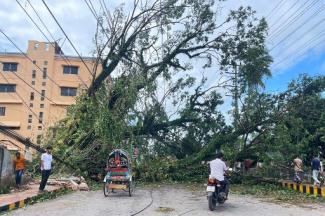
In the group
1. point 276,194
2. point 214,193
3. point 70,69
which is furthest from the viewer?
point 70,69

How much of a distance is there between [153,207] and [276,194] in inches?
256

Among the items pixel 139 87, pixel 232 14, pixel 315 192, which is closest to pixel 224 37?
pixel 232 14

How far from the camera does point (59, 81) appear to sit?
4712cm

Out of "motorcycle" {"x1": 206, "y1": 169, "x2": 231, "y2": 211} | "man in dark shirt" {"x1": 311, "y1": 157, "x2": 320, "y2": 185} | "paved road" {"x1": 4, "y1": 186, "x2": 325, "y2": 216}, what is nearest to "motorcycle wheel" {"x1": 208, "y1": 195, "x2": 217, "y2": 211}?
"motorcycle" {"x1": 206, "y1": 169, "x2": 231, "y2": 211}

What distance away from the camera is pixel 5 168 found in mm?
14234

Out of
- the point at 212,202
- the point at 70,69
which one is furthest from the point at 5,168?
the point at 70,69

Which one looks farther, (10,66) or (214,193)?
(10,66)

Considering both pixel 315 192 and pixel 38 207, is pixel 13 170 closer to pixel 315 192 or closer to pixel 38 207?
pixel 38 207

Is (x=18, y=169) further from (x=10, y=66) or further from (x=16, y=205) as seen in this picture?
(x=10, y=66)

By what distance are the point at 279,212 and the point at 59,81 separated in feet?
131

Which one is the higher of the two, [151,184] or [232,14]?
[232,14]

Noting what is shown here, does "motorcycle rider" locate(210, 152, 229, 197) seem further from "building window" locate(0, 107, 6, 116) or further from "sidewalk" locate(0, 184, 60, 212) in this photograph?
"building window" locate(0, 107, 6, 116)

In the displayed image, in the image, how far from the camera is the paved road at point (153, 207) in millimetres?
10258

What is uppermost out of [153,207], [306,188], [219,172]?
[219,172]
